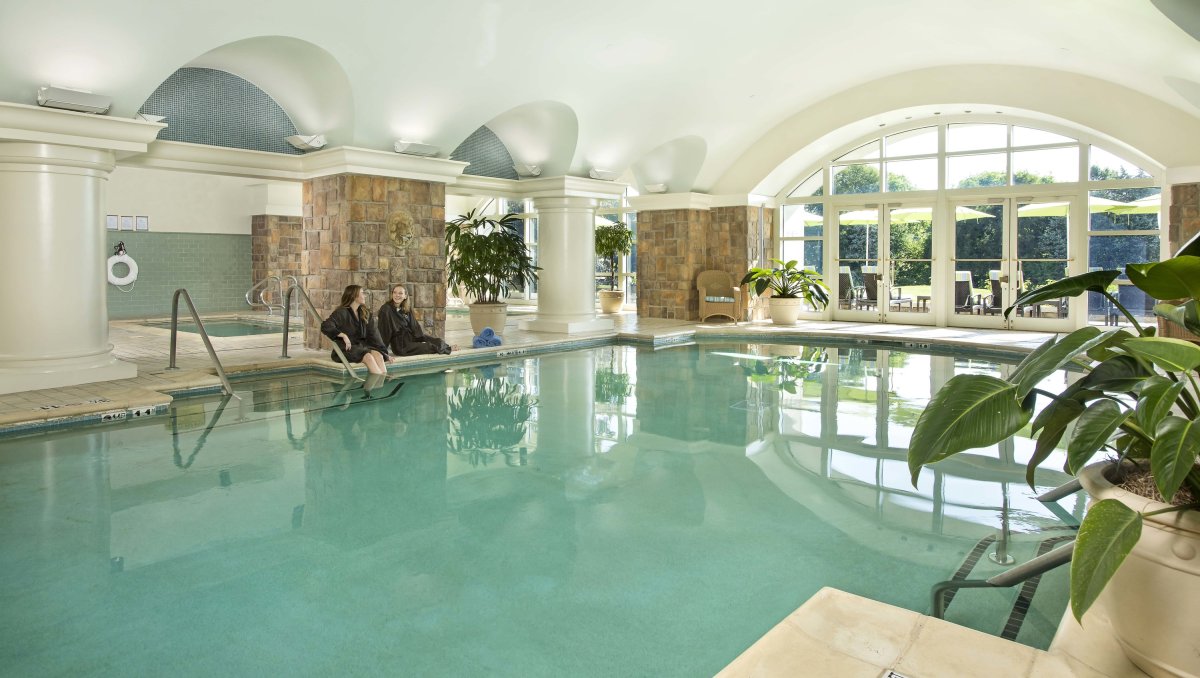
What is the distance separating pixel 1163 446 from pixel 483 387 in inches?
236

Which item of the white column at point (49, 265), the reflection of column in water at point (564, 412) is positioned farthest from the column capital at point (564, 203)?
the white column at point (49, 265)

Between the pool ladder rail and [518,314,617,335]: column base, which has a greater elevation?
[518,314,617,335]: column base

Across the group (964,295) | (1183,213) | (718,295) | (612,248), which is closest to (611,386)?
(718,295)

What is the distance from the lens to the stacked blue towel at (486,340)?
9.43 metres

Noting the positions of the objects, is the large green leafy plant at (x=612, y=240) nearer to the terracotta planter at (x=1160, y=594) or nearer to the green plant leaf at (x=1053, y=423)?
the green plant leaf at (x=1053, y=423)

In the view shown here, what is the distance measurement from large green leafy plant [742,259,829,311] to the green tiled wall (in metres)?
9.67

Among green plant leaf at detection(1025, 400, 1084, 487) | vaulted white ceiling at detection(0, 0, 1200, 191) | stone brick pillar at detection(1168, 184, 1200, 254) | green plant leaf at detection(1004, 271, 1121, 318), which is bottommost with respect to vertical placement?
green plant leaf at detection(1025, 400, 1084, 487)

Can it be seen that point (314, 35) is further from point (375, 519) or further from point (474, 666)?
point (474, 666)

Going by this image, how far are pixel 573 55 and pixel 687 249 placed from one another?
16.4 ft

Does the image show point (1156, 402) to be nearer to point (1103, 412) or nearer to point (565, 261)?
point (1103, 412)

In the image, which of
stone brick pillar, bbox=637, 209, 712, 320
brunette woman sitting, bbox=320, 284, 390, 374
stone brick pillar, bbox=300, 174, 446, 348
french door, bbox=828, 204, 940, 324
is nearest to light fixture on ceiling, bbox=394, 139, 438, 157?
stone brick pillar, bbox=300, 174, 446, 348

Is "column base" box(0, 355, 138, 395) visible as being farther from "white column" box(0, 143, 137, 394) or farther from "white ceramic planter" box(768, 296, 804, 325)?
"white ceramic planter" box(768, 296, 804, 325)

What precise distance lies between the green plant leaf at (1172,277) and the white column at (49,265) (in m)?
7.18

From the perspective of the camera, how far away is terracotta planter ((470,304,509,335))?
1028cm
